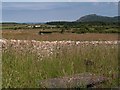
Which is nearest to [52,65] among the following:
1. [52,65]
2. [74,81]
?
[52,65]

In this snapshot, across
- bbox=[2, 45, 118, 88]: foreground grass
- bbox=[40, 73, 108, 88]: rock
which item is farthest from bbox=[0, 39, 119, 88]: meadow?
bbox=[40, 73, 108, 88]: rock

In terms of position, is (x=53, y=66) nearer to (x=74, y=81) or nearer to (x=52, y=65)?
(x=52, y=65)

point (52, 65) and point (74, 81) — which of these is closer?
point (74, 81)

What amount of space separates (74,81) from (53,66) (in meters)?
1.58

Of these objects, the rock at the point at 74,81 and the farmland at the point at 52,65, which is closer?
the rock at the point at 74,81

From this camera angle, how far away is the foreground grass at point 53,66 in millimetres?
7730

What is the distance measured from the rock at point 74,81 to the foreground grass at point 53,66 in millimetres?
178

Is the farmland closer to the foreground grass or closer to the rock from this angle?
the foreground grass

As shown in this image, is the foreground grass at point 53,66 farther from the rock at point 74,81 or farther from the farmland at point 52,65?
the rock at point 74,81

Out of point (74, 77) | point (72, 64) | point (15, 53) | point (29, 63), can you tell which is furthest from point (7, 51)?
point (74, 77)

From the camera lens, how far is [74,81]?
7.26 metres

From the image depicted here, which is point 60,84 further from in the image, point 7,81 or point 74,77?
point 7,81

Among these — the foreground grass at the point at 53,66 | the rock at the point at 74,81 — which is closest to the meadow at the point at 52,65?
the foreground grass at the point at 53,66

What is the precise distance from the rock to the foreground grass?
18 centimetres
